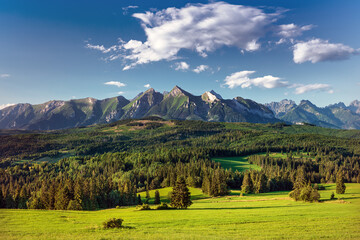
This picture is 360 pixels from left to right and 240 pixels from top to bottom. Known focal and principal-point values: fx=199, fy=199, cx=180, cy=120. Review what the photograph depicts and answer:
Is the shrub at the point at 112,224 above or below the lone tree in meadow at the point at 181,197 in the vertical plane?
above

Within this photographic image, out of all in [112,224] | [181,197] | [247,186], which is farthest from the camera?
[247,186]

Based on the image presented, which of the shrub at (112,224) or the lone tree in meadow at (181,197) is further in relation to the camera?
the lone tree in meadow at (181,197)

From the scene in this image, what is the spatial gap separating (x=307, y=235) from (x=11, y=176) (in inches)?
9852

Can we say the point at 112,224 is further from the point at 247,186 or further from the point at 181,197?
the point at 247,186

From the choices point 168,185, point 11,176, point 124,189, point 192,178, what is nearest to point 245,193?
point 192,178

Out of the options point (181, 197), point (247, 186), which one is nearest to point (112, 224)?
point (181, 197)

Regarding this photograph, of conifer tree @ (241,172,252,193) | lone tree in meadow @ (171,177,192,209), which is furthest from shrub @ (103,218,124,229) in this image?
conifer tree @ (241,172,252,193)

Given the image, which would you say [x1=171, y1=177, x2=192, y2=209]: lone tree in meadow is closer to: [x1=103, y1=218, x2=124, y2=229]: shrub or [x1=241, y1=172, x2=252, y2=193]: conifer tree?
[x1=103, y1=218, x2=124, y2=229]: shrub

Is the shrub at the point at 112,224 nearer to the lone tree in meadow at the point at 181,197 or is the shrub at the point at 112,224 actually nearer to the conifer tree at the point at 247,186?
the lone tree in meadow at the point at 181,197

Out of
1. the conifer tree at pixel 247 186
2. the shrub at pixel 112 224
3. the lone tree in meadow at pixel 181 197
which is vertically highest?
the shrub at pixel 112 224

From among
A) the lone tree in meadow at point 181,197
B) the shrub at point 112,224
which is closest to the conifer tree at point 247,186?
the lone tree in meadow at point 181,197

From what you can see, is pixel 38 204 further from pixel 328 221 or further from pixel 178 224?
pixel 328 221

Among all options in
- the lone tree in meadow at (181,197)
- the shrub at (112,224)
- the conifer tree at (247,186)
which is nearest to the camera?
the shrub at (112,224)

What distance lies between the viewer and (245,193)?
126m
